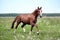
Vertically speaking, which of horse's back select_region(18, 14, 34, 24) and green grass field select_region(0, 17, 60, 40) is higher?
horse's back select_region(18, 14, 34, 24)

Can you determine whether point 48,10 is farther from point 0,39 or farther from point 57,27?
point 0,39

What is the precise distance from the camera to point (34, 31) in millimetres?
2105

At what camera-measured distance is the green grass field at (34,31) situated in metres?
2.04

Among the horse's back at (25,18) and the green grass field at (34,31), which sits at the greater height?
the horse's back at (25,18)

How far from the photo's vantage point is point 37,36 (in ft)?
6.77

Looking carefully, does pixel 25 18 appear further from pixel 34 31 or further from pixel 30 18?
pixel 34 31

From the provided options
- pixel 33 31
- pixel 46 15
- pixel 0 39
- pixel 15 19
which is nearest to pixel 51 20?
pixel 46 15

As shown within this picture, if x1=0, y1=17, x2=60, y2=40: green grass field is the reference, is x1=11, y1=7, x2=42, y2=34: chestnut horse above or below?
above

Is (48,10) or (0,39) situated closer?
(0,39)

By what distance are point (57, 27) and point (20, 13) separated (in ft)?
1.35

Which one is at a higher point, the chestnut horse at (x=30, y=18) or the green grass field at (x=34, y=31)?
the chestnut horse at (x=30, y=18)

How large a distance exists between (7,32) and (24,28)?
0.59 feet

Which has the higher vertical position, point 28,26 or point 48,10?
point 48,10

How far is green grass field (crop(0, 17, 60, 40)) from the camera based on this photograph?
204 centimetres
